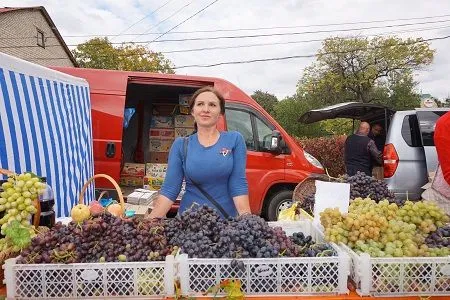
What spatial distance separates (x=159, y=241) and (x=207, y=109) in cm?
116

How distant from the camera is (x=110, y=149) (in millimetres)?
6293

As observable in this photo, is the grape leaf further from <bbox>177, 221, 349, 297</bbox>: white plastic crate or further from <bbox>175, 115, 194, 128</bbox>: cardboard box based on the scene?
<bbox>175, 115, 194, 128</bbox>: cardboard box

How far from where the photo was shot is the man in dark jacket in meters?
7.07

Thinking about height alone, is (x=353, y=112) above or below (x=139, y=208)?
above

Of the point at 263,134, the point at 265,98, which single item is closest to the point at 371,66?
the point at 263,134

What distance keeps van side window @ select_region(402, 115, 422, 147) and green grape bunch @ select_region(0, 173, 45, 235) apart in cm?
580

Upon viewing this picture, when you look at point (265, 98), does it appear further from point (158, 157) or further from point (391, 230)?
point (391, 230)

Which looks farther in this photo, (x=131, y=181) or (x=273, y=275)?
(x=131, y=181)

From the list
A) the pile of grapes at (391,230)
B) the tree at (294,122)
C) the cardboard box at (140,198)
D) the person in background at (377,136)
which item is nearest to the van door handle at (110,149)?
the cardboard box at (140,198)

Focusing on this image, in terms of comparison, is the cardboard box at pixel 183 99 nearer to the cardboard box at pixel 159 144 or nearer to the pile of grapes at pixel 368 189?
the cardboard box at pixel 159 144

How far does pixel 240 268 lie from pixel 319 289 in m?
0.37

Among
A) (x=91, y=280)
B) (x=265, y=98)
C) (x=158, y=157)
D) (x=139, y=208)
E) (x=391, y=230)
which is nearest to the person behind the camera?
(x=91, y=280)

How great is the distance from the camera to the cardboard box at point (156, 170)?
730cm

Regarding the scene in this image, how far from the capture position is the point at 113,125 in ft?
20.5
